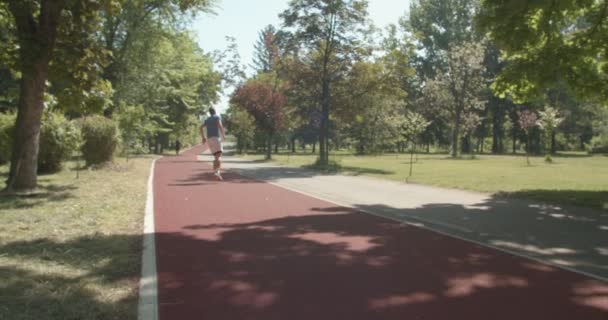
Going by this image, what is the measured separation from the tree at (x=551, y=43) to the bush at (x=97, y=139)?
14.4m

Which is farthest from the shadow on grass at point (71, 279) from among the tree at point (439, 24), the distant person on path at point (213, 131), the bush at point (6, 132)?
the tree at point (439, 24)

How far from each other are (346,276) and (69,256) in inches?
132

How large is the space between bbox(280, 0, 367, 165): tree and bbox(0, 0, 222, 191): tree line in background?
518 cm

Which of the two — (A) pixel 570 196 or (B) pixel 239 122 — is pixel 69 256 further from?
(B) pixel 239 122

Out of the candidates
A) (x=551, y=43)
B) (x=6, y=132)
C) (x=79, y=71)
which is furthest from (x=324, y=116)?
(x=79, y=71)

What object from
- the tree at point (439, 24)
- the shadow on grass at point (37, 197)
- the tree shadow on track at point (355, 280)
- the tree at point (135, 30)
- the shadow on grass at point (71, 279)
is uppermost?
the tree at point (439, 24)

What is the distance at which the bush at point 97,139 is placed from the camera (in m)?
18.3

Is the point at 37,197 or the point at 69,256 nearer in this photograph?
the point at 69,256

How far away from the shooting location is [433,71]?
71.8 metres

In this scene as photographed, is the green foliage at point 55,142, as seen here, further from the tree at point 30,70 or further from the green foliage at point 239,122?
the green foliage at point 239,122

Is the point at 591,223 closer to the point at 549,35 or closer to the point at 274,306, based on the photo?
the point at 549,35

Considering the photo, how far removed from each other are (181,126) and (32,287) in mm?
48041

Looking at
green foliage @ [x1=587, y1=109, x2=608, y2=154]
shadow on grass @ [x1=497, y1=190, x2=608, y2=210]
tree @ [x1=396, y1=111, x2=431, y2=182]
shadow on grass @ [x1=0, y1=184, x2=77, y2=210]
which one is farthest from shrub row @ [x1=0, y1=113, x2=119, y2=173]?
green foliage @ [x1=587, y1=109, x2=608, y2=154]

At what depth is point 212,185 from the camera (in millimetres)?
13914
